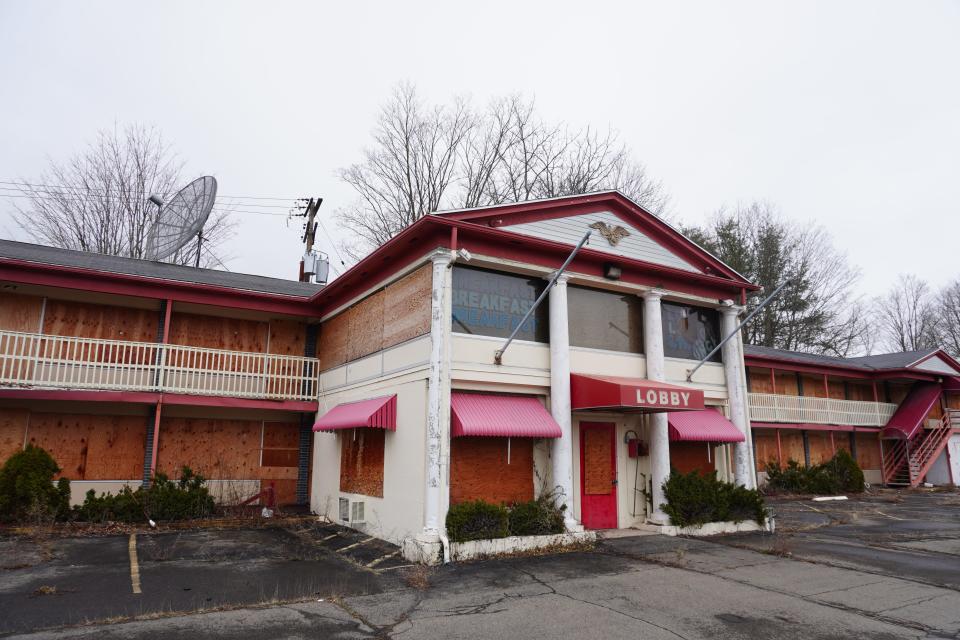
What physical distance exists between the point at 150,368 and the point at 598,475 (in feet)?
36.0

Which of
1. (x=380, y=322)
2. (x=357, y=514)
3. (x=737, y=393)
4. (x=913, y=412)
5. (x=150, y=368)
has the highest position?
(x=380, y=322)

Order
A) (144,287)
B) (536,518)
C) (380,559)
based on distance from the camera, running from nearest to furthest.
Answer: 1. (380,559)
2. (536,518)
3. (144,287)

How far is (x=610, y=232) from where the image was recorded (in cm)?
1406

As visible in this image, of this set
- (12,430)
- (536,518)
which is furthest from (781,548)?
(12,430)

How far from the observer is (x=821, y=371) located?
994 inches

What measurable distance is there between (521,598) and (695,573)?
3.27 metres

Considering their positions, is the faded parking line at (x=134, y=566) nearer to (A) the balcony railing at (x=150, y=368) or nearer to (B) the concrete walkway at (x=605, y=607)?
(B) the concrete walkway at (x=605, y=607)

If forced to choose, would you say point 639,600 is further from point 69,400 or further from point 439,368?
point 69,400

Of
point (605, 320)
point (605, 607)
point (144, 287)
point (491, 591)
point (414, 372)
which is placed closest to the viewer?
point (605, 607)

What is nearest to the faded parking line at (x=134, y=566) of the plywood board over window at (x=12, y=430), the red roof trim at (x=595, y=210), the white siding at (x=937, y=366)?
the plywood board over window at (x=12, y=430)

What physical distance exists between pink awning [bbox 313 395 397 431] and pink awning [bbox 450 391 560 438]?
1.44 m

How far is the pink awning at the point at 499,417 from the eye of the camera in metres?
11.0

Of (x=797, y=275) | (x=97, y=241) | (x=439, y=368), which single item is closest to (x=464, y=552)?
(x=439, y=368)

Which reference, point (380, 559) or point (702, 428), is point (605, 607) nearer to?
point (380, 559)
